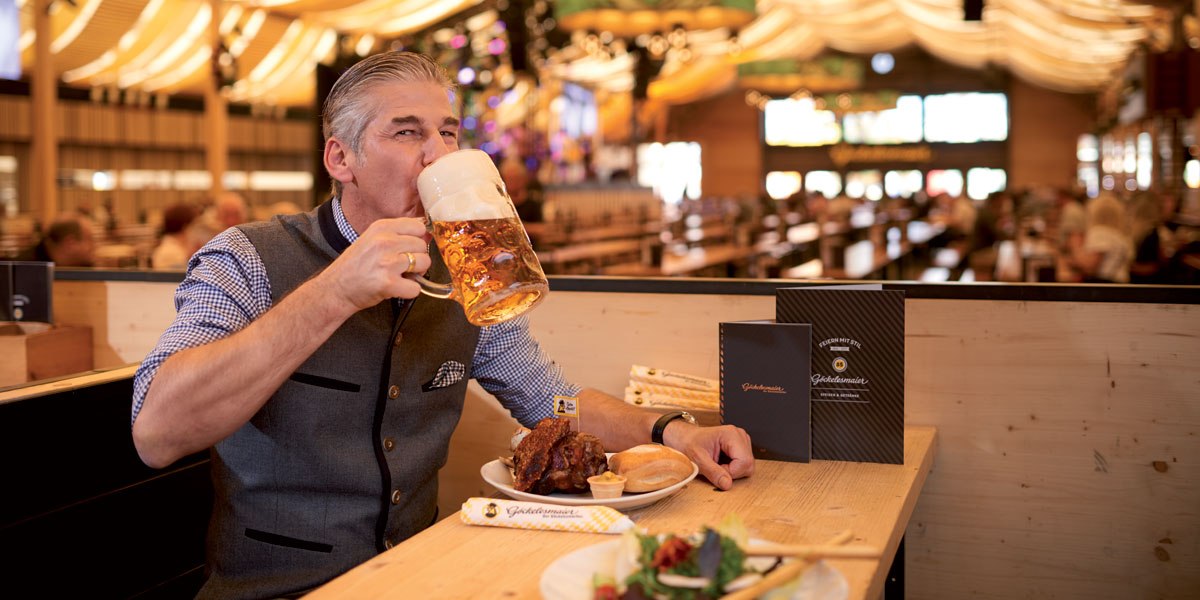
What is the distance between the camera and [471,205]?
1.21m

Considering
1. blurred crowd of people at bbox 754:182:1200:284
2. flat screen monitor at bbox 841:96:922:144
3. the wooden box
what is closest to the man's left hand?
the wooden box


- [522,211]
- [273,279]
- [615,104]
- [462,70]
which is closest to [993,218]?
[522,211]

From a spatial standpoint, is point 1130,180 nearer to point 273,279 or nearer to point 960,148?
point 960,148

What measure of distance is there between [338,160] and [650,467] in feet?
2.05

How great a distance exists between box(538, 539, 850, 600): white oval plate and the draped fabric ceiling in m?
7.93

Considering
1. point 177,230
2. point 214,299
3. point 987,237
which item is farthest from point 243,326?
point 987,237

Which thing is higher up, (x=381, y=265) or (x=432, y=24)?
(x=432, y=24)

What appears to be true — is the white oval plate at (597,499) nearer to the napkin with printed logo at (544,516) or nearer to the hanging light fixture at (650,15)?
the napkin with printed logo at (544,516)

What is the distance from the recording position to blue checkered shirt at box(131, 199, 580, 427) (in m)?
1.36

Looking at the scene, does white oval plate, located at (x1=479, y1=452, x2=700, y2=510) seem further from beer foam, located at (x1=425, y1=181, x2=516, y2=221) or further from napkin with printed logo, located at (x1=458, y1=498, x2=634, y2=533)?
beer foam, located at (x1=425, y1=181, x2=516, y2=221)

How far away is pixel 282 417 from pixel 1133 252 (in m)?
6.49

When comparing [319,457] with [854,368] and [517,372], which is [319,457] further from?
[854,368]

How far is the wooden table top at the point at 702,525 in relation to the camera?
42.6 inches

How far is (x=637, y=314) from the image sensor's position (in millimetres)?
2271
